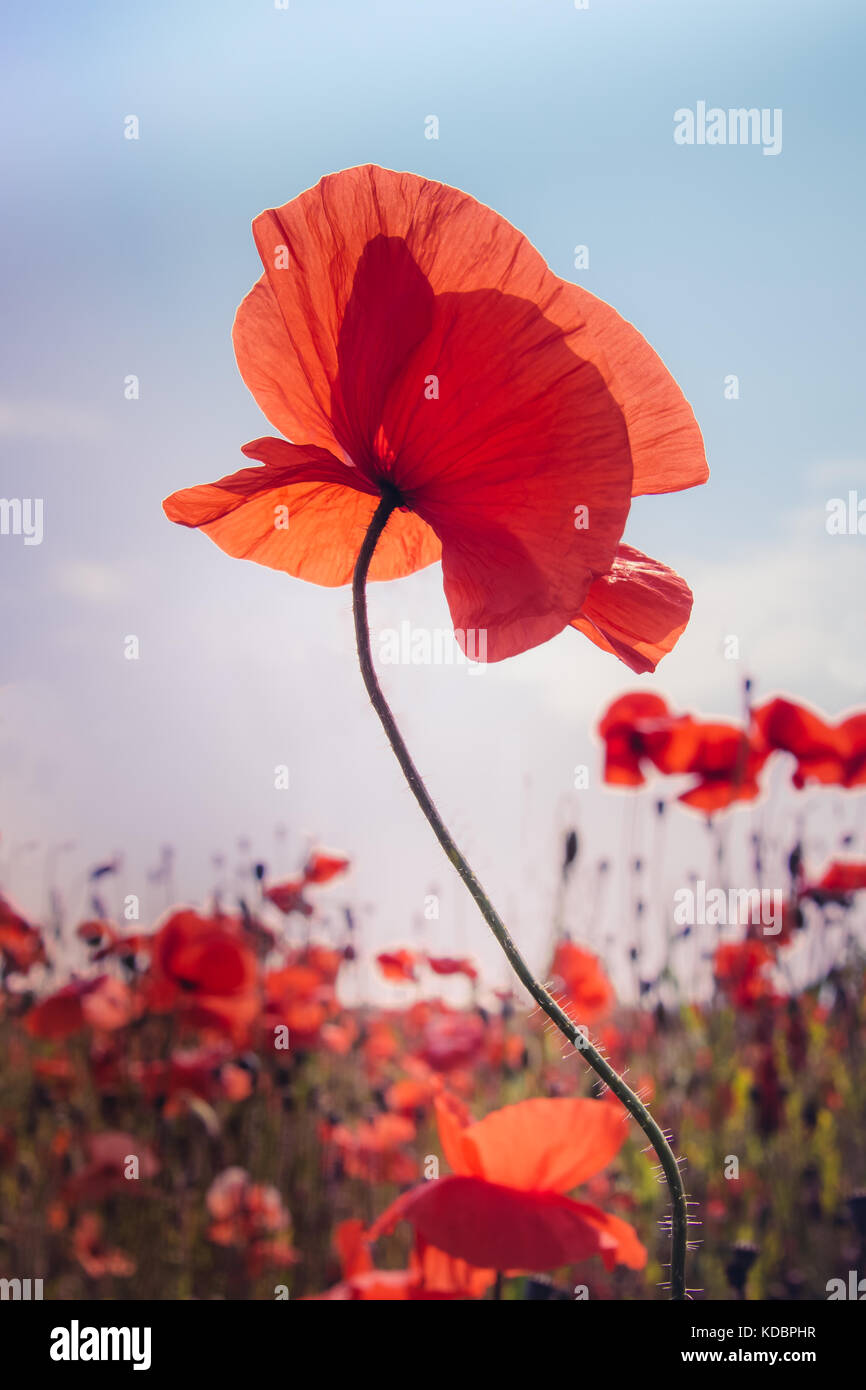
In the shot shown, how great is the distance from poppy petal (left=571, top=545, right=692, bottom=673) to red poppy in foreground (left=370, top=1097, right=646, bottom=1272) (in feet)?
0.77

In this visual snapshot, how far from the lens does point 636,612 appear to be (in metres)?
0.54

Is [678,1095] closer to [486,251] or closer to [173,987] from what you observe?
[173,987]

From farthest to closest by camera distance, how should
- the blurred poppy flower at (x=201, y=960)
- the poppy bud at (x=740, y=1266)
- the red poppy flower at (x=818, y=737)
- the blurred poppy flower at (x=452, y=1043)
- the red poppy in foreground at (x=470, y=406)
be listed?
the blurred poppy flower at (x=452, y=1043), the blurred poppy flower at (x=201, y=960), the red poppy flower at (x=818, y=737), the poppy bud at (x=740, y=1266), the red poppy in foreground at (x=470, y=406)

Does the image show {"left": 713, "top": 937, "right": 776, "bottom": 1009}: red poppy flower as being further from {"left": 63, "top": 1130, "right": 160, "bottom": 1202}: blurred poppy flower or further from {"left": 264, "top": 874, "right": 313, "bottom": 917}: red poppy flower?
{"left": 63, "top": 1130, "right": 160, "bottom": 1202}: blurred poppy flower

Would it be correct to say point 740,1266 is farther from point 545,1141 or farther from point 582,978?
point 582,978

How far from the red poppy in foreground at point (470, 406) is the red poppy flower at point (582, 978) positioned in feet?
4.92

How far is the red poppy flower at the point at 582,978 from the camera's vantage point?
1.94 meters

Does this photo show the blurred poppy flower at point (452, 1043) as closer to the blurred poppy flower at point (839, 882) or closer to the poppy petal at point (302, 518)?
the blurred poppy flower at point (839, 882)

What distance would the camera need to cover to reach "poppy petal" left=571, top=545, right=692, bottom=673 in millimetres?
530

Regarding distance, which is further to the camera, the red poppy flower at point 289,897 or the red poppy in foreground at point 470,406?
the red poppy flower at point 289,897

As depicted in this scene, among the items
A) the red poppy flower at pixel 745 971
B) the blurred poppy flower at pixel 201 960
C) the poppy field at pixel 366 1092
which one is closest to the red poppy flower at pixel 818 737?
the poppy field at pixel 366 1092

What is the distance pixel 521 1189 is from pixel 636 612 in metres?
0.33

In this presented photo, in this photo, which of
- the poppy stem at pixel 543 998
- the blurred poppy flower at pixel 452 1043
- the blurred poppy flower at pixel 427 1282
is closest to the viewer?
the poppy stem at pixel 543 998
